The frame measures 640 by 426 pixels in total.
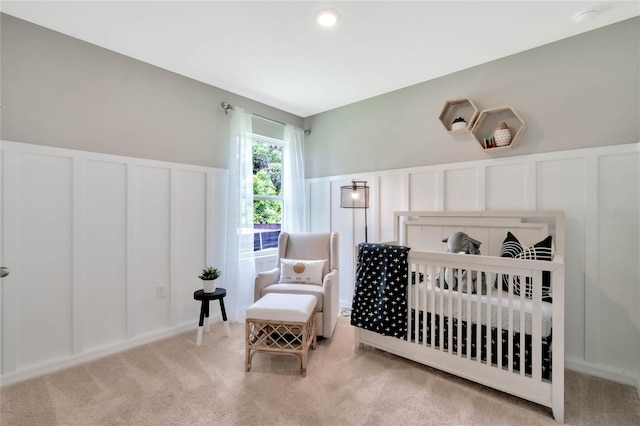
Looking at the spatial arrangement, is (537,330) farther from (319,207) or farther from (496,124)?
(319,207)

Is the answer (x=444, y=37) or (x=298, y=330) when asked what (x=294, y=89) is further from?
(x=298, y=330)

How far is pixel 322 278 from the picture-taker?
296cm

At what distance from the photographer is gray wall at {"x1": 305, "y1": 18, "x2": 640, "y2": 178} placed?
2086 millimetres

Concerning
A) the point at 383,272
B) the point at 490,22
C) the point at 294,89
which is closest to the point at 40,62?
the point at 294,89

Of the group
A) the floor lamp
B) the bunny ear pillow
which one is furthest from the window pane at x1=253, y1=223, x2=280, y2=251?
the bunny ear pillow

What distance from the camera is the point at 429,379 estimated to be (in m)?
2.06

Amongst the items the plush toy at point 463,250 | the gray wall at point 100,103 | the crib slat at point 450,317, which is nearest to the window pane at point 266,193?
the gray wall at point 100,103

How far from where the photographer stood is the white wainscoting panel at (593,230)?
205 cm

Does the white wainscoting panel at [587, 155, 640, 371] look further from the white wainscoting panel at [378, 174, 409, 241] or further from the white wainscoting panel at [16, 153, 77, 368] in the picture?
the white wainscoting panel at [16, 153, 77, 368]

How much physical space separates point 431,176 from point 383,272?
1243 millimetres

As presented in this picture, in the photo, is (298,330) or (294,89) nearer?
(298,330)

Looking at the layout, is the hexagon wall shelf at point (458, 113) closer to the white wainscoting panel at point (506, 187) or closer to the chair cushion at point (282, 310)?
the white wainscoting panel at point (506, 187)

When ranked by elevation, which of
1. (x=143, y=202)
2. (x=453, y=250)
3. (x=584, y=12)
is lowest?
(x=453, y=250)

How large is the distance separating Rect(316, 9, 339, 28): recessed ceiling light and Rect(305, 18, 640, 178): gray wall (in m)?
1.37
